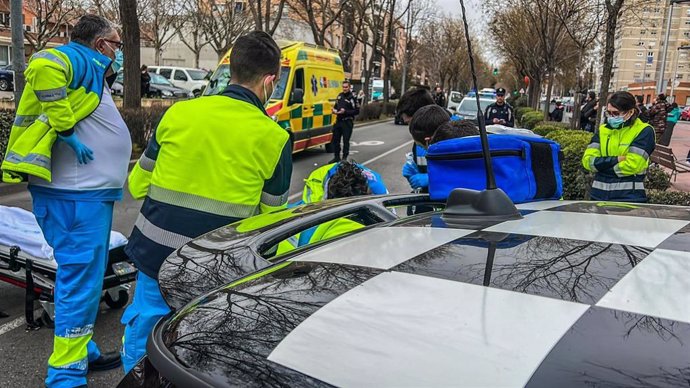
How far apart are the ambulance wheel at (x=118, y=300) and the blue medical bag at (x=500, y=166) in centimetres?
267

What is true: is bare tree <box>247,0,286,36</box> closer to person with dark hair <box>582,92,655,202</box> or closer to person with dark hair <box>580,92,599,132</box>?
person with dark hair <box>580,92,599,132</box>

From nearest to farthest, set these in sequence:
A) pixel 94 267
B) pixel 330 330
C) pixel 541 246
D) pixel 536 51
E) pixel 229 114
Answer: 1. pixel 330 330
2. pixel 541 246
3. pixel 229 114
4. pixel 94 267
5. pixel 536 51

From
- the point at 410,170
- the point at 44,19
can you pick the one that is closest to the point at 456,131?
the point at 410,170

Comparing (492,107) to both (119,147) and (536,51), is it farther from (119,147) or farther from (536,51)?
(536,51)

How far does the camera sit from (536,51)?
973 inches

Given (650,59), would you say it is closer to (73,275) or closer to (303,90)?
(303,90)

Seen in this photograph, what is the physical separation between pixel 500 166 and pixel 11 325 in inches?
128

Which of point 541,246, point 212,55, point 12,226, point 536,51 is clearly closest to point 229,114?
point 541,246

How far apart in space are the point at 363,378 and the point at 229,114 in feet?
4.90

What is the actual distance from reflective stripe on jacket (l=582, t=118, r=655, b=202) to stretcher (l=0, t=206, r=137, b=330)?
368 cm

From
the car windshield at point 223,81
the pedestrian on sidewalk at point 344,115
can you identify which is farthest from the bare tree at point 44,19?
the pedestrian on sidewalk at point 344,115

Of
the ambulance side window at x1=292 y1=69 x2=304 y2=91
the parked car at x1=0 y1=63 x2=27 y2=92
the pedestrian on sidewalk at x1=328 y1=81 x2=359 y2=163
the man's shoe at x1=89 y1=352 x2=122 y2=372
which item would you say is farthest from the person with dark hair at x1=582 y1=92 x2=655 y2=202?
the parked car at x1=0 y1=63 x2=27 y2=92

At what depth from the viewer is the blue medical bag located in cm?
209

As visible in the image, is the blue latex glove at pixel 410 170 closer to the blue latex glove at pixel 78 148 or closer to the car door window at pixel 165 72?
the blue latex glove at pixel 78 148
